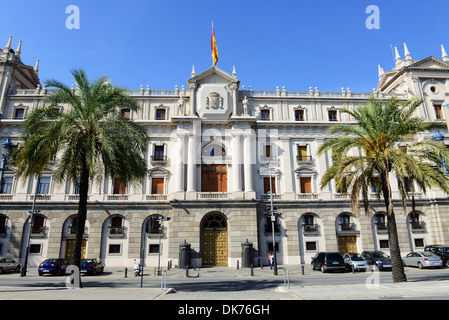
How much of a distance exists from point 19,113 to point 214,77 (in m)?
23.2

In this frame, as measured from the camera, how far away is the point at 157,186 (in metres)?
33.5

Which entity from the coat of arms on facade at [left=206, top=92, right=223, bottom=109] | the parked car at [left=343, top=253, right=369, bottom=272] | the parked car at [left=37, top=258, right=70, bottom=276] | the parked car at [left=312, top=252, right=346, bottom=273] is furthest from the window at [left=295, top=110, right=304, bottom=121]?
Answer: the parked car at [left=37, top=258, right=70, bottom=276]

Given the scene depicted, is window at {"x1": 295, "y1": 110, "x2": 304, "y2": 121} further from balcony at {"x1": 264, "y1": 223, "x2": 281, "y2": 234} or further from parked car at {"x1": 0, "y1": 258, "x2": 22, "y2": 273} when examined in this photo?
parked car at {"x1": 0, "y1": 258, "x2": 22, "y2": 273}

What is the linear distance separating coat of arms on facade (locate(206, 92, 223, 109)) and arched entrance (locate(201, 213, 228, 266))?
40.2 feet

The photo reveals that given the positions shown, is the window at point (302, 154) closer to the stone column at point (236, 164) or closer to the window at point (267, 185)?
the window at point (267, 185)

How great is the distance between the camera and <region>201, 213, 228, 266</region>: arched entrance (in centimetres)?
3084

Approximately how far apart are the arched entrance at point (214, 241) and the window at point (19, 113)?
2468cm

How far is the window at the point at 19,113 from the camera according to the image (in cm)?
3522

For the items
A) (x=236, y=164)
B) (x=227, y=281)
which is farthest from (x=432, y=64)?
(x=227, y=281)

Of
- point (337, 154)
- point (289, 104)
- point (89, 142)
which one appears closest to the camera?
point (89, 142)

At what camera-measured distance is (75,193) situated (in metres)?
32.4
